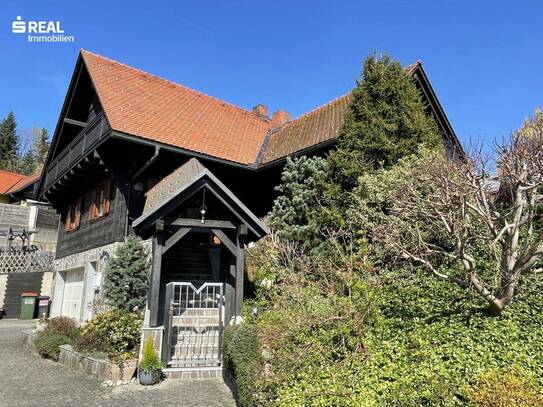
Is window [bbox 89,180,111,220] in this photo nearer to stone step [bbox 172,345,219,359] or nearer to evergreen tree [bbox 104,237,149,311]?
evergreen tree [bbox 104,237,149,311]

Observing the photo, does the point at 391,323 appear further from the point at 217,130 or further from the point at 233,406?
the point at 217,130

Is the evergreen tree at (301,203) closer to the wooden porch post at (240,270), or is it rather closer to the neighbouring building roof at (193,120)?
the neighbouring building roof at (193,120)

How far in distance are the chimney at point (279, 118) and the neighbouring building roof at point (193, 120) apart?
97 cm

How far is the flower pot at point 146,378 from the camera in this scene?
7.33 m

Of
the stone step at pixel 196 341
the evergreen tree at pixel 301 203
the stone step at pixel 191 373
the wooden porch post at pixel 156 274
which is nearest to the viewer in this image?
the stone step at pixel 191 373

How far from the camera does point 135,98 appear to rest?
14750 millimetres

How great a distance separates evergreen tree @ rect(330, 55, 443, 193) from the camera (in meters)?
10.7

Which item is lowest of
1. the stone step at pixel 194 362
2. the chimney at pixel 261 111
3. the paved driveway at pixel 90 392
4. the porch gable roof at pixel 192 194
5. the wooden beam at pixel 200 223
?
the paved driveway at pixel 90 392

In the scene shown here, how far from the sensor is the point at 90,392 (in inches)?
280

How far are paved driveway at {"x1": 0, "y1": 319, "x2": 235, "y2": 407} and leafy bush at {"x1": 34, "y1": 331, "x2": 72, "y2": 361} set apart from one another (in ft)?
4.15

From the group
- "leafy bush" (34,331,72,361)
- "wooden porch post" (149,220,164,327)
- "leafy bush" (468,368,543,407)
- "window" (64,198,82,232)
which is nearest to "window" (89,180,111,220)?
"window" (64,198,82,232)

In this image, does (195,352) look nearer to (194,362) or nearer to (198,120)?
(194,362)

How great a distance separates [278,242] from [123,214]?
5.25m

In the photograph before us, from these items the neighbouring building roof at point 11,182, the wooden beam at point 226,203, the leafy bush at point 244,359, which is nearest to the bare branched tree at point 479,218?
the leafy bush at point 244,359
